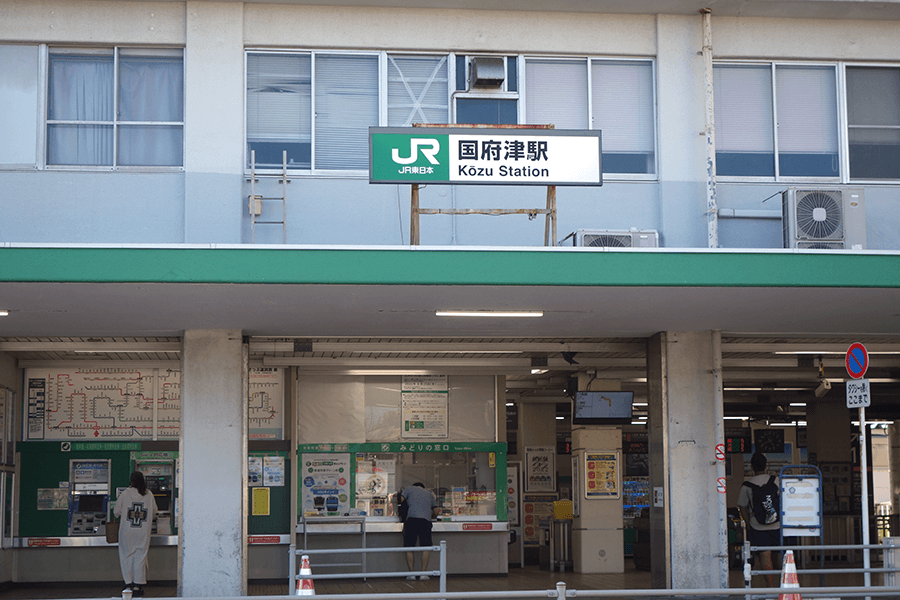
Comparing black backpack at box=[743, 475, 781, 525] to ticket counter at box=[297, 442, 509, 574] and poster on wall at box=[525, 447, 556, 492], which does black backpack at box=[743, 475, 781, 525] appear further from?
poster on wall at box=[525, 447, 556, 492]

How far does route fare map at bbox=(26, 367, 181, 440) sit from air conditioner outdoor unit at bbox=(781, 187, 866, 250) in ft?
29.9

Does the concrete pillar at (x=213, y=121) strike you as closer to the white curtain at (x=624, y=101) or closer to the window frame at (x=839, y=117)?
the white curtain at (x=624, y=101)

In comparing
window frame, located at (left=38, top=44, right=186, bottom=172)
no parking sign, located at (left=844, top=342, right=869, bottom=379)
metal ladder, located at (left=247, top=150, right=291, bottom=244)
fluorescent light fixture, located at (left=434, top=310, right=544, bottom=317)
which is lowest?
no parking sign, located at (left=844, top=342, right=869, bottom=379)

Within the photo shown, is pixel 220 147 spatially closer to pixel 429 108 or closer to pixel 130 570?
pixel 429 108

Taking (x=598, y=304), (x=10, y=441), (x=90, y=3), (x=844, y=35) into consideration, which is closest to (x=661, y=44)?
(x=844, y=35)

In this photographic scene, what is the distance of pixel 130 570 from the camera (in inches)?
536

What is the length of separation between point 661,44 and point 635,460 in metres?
14.4

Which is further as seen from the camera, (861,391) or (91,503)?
(91,503)

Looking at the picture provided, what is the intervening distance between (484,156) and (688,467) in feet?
16.1

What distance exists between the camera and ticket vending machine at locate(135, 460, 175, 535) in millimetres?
15641

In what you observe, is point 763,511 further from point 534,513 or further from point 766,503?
point 534,513

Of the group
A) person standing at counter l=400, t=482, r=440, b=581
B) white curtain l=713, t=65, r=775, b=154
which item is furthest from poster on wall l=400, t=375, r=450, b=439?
white curtain l=713, t=65, r=775, b=154

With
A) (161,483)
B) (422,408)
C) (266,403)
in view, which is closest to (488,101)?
(422,408)

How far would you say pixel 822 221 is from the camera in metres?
12.5
